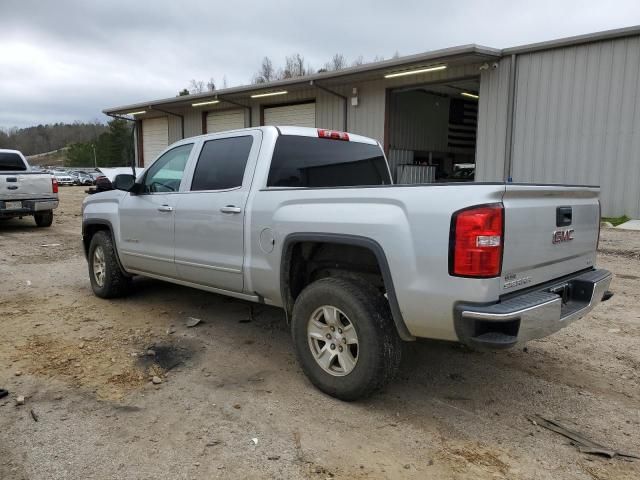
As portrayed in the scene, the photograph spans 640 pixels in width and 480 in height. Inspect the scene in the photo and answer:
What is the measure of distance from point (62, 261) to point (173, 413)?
6.57 metres

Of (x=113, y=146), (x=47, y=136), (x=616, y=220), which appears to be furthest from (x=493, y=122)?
(x=47, y=136)

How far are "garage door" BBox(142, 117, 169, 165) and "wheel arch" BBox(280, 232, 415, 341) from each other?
21672 mm

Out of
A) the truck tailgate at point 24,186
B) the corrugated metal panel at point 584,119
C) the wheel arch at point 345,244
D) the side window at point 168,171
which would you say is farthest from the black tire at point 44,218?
the corrugated metal panel at point 584,119

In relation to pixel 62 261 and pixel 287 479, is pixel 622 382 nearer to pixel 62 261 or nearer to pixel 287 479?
pixel 287 479

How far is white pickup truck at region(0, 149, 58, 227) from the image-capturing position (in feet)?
40.6

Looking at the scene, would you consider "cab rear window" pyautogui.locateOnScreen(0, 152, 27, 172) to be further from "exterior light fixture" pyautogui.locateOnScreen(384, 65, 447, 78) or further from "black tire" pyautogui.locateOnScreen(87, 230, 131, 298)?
"exterior light fixture" pyautogui.locateOnScreen(384, 65, 447, 78)

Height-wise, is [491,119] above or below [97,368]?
above

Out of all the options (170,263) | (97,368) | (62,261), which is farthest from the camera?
(62,261)

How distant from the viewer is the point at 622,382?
12.7 ft

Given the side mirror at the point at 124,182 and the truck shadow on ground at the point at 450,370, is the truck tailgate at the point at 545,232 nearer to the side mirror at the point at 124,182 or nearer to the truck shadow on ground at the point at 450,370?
the truck shadow on ground at the point at 450,370

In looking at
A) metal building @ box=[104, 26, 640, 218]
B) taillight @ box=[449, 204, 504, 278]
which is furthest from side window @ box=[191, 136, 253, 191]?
metal building @ box=[104, 26, 640, 218]

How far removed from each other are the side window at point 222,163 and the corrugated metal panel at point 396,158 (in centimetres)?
1214

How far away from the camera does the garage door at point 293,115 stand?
18.0 m

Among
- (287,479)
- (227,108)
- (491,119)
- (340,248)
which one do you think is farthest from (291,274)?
(227,108)
